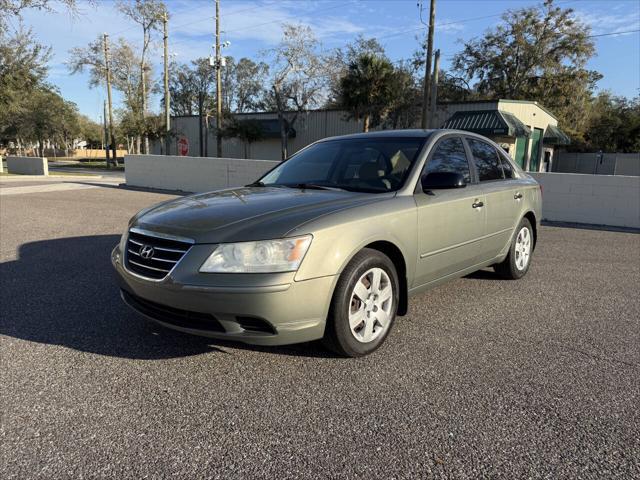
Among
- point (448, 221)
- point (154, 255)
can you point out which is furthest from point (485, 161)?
point (154, 255)

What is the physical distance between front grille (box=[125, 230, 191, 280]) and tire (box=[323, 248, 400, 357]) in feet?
3.39

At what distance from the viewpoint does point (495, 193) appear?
15.8 ft

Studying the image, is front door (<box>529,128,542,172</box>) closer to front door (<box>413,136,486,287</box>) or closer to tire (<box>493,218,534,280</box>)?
tire (<box>493,218,534,280</box>)

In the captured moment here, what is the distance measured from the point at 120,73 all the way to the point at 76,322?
53269 mm

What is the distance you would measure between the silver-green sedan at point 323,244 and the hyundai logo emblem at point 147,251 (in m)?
0.01

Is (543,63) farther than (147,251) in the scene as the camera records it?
Yes

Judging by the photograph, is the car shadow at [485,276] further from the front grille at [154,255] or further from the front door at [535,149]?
the front door at [535,149]

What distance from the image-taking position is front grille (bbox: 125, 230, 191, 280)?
9.92ft

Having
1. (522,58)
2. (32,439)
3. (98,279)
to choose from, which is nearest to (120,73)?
(522,58)

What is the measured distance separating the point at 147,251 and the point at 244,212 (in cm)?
69

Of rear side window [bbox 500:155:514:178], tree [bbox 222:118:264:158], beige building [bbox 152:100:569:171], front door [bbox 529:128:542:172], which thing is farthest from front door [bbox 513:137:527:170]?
rear side window [bbox 500:155:514:178]

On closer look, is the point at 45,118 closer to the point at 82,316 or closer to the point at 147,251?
the point at 82,316

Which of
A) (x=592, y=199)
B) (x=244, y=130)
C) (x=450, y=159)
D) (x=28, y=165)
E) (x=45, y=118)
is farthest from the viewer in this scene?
(x=45, y=118)

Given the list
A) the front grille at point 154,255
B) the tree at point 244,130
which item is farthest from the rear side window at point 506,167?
the tree at point 244,130
